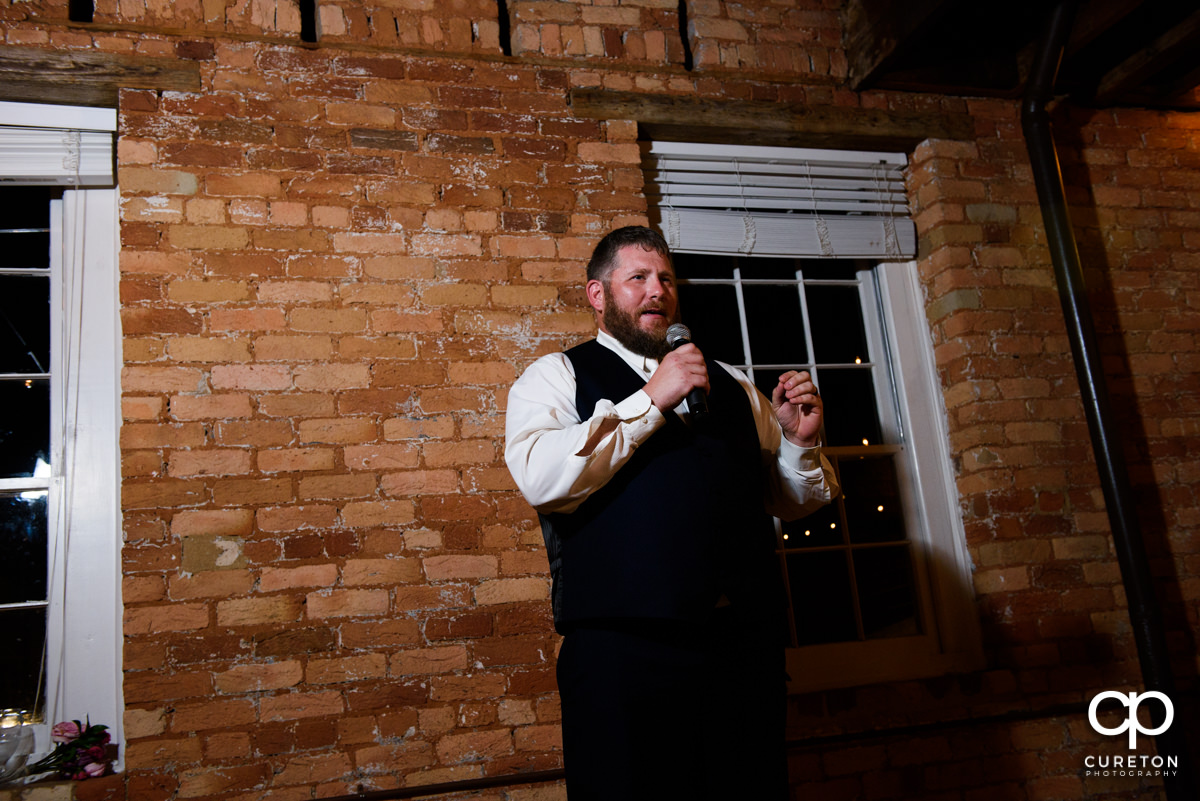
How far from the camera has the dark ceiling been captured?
3225 millimetres

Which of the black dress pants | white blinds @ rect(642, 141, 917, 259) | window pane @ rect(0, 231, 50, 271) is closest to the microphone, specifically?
the black dress pants

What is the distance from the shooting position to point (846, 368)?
3455mm

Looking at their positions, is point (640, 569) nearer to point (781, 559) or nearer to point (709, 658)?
point (709, 658)

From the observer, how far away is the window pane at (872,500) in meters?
3.29

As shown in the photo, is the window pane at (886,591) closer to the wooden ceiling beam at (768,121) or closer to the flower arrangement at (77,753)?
the wooden ceiling beam at (768,121)

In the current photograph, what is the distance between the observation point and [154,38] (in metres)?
2.80

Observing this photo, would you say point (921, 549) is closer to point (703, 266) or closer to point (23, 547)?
point (703, 266)

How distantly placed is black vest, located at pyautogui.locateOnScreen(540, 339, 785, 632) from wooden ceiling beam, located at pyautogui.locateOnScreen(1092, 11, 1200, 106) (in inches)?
110

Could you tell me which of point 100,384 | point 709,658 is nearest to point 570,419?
point 709,658

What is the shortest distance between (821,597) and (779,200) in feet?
5.24

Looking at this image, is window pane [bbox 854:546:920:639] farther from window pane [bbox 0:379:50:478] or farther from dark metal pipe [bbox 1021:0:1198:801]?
window pane [bbox 0:379:50:478]

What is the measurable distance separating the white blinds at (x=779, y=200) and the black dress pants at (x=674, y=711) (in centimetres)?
179

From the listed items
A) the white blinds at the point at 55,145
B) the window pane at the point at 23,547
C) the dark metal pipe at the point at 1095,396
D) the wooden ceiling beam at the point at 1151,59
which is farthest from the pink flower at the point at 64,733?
the wooden ceiling beam at the point at 1151,59

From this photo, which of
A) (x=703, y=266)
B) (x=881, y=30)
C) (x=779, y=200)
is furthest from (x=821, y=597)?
(x=881, y=30)
